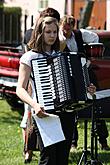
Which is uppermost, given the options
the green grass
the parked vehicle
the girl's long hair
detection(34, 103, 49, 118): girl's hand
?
the girl's long hair

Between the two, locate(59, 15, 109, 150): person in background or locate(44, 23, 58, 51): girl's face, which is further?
locate(59, 15, 109, 150): person in background

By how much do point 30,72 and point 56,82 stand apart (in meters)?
0.23

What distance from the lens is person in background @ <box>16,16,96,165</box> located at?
4246mm

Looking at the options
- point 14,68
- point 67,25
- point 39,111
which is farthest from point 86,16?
point 39,111

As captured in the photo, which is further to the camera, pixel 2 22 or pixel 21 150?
pixel 2 22

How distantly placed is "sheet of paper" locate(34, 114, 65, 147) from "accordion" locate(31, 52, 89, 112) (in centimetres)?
10

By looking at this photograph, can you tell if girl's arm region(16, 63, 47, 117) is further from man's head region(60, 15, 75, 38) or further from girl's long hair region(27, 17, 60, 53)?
man's head region(60, 15, 75, 38)

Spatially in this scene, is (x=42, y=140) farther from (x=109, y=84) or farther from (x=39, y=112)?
(x=109, y=84)

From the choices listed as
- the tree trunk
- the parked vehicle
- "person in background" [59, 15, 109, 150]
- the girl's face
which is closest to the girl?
the girl's face

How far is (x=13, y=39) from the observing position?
29.1m

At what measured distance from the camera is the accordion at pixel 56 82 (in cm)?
414

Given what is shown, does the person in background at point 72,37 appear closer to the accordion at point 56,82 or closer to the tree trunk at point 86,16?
the accordion at point 56,82

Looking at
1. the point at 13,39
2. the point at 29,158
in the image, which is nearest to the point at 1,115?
the point at 29,158

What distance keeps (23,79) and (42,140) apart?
50cm
